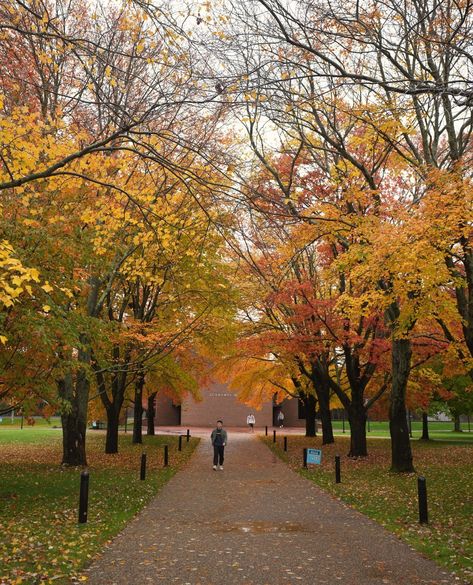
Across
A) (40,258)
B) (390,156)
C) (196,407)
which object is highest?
(390,156)

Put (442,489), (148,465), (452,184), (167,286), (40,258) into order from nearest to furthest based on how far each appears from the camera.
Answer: (40,258) → (452,184) → (442,489) → (148,465) → (167,286)

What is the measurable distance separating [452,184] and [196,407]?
180ft

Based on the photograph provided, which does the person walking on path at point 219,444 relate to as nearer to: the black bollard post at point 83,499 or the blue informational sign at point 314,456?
the blue informational sign at point 314,456

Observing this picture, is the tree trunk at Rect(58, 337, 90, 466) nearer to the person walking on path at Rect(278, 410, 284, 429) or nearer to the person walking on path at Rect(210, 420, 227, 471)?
the person walking on path at Rect(210, 420, 227, 471)

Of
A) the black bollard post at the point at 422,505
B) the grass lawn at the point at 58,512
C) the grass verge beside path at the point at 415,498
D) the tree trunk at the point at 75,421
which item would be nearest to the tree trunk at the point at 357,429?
the grass verge beside path at the point at 415,498

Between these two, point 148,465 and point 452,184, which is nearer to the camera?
point 452,184

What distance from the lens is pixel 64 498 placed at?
1258cm

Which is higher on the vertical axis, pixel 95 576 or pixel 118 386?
pixel 118 386

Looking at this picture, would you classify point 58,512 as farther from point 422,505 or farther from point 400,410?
point 400,410

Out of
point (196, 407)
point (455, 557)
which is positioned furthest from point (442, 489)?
A: point (196, 407)

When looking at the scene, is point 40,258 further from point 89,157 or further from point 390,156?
point 390,156

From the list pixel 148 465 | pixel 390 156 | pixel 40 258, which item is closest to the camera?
pixel 40 258

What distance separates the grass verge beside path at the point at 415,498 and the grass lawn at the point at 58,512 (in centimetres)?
469

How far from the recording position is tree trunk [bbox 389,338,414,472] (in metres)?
17.5
